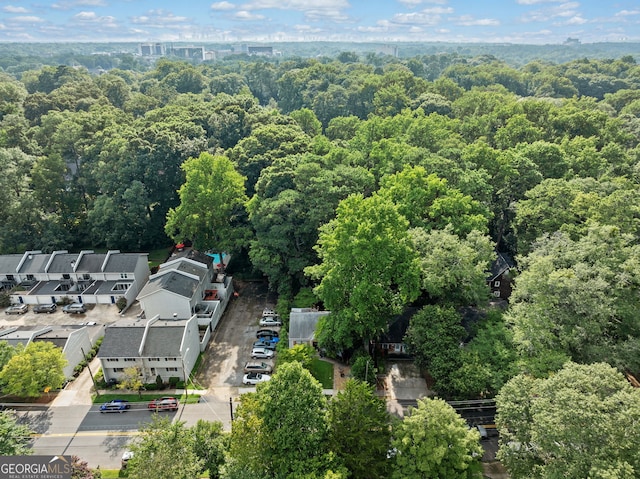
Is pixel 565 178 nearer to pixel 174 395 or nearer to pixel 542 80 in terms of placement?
pixel 174 395

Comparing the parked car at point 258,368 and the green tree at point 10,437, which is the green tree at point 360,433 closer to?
the parked car at point 258,368

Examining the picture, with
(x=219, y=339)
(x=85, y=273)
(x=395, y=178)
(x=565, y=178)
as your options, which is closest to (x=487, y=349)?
(x=395, y=178)

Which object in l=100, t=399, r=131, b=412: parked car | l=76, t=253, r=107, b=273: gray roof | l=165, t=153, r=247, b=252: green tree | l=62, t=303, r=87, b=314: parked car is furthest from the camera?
l=76, t=253, r=107, b=273: gray roof

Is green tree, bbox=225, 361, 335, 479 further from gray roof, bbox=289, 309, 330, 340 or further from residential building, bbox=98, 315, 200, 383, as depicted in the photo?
residential building, bbox=98, 315, 200, 383

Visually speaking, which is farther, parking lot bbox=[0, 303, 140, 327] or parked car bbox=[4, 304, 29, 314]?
parked car bbox=[4, 304, 29, 314]

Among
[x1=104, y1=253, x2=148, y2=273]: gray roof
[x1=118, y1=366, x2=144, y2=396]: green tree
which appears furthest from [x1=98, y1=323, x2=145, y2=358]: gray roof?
[x1=104, y1=253, x2=148, y2=273]: gray roof

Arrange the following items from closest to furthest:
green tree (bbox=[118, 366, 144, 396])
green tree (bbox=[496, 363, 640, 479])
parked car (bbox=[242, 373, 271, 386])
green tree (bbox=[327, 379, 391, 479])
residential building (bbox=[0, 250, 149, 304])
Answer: green tree (bbox=[496, 363, 640, 479]), green tree (bbox=[327, 379, 391, 479]), green tree (bbox=[118, 366, 144, 396]), parked car (bbox=[242, 373, 271, 386]), residential building (bbox=[0, 250, 149, 304])
